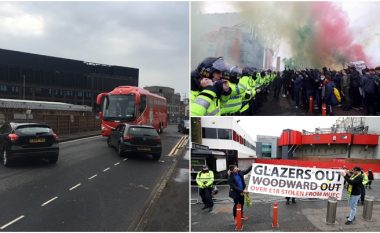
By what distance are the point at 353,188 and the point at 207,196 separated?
6.07ft

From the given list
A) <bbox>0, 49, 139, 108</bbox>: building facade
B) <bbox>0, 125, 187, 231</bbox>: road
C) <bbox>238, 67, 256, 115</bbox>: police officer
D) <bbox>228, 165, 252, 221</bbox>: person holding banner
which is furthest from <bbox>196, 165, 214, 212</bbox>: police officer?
<bbox>0, 49, 139, 108</bbox>: building facade

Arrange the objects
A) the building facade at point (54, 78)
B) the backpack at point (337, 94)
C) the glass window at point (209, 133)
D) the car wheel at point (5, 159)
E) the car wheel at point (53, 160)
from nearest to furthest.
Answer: the backpack at point (337, 94) → the glass window at point (209, 133) → the building facade at point (54, 78) → the car wheel at point (5, 159) → the car wheel at point (53, 160)

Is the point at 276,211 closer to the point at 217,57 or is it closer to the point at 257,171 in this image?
the point at 257,171

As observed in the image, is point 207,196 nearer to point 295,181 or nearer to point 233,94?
point 295,181

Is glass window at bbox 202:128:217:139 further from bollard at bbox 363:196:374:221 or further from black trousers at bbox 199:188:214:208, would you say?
bollard at bbox 363:196:374:221

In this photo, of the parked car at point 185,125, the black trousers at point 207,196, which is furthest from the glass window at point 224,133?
the black trousers at point 207,196

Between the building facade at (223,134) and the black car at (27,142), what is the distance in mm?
2335

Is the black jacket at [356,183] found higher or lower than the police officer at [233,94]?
lower

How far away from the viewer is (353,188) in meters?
4.44

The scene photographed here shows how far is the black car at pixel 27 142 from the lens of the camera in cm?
491

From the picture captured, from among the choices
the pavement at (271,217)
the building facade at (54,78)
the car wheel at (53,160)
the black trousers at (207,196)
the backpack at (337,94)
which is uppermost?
the building facade at (54,78)

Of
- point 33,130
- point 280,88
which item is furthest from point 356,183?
point 33,130

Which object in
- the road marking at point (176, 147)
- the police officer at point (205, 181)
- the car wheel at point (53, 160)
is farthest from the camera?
the road marking at point (176, 147)

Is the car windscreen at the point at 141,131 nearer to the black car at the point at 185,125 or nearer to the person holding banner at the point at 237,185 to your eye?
the black car at the point at 185,125
